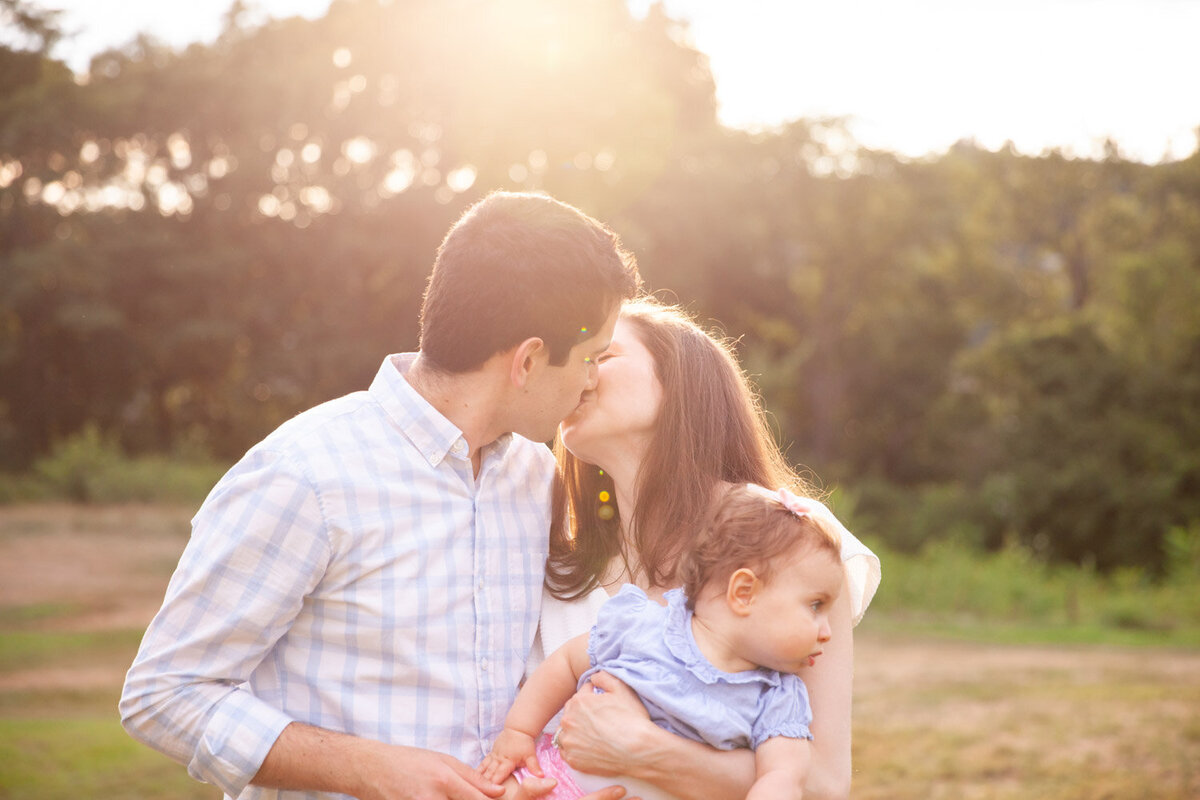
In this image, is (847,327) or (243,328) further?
(847,327)

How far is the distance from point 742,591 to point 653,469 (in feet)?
1.83

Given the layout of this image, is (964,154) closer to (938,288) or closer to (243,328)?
(938,288)

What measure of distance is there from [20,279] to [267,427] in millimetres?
5220

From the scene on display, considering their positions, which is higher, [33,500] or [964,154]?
[964,154]

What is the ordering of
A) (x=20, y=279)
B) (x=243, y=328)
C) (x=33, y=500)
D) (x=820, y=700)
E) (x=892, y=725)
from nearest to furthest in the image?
(x=820, y=700)
(x=892, y=725)
(x=33, y=500)
(x=20, y=279)
(x=243, y=328)

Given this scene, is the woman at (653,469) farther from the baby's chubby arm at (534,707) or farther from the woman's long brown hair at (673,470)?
the baby's chubby arm at (534,707)

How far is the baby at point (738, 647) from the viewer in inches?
88.4

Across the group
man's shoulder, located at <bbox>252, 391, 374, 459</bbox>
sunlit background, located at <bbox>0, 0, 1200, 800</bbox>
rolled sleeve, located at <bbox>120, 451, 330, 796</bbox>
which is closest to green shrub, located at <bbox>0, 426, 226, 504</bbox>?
sunlit background, located at <bbox>0, 0, 1200, 800</bbox>

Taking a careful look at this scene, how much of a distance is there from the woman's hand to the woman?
315mm

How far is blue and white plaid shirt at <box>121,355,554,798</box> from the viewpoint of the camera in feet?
7.18

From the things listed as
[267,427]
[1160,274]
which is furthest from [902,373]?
[267,427]

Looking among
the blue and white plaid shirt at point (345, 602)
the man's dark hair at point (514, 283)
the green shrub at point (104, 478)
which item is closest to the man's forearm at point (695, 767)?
the blue and white plaid shirt at point (345, 602)

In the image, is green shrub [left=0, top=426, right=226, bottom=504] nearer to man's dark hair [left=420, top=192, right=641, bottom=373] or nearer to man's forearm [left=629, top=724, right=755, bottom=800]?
man's dark hair [left=420, top=192, right=641, bottom=373]

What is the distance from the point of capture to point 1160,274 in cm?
2266
